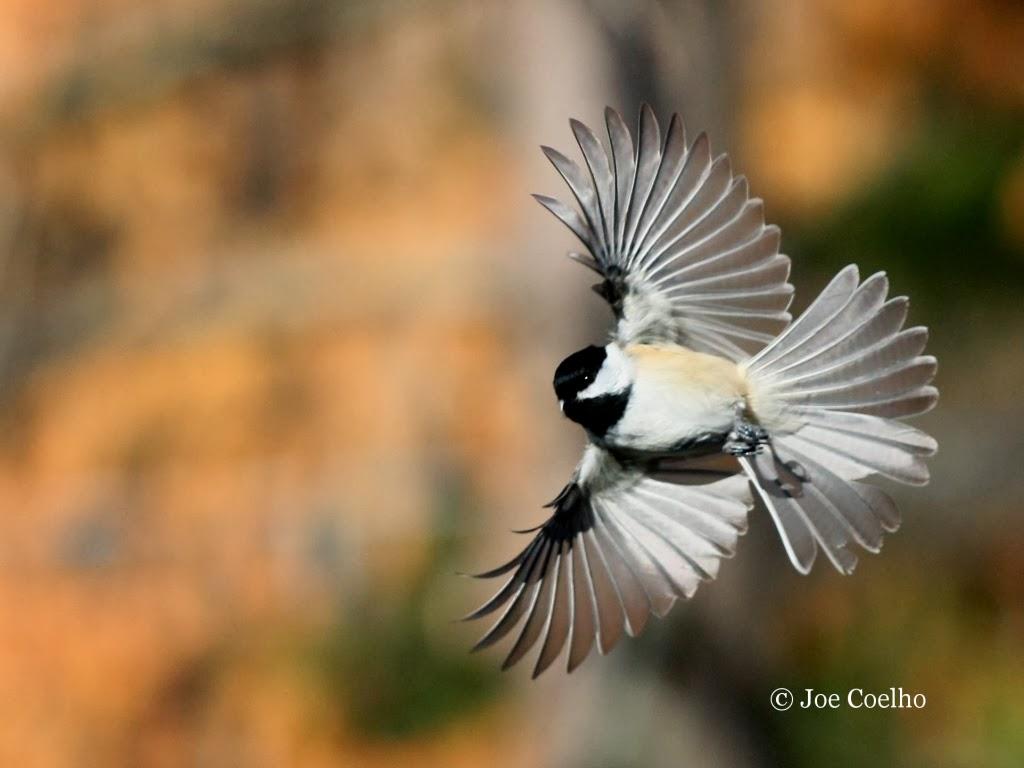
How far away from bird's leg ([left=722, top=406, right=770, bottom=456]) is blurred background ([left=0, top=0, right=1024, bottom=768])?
187 cm

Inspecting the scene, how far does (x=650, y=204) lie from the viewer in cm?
171

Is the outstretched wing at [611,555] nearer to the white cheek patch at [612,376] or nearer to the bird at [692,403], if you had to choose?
the bird at [692,403]

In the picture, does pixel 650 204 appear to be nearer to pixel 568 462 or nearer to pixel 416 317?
pixel 568 462

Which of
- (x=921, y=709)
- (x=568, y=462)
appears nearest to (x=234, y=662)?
(x=568, y=462)

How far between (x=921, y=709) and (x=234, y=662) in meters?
2.39

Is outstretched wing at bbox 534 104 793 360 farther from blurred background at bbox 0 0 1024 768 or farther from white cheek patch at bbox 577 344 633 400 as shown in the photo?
blurred background at bbox 0 0 1024 768

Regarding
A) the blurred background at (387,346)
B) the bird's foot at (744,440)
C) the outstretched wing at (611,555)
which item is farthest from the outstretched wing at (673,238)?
the blurred background at (387,346)

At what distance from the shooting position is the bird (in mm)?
1682

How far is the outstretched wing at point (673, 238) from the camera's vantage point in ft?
5.35

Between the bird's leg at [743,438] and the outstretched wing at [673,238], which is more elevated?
the outstretched wing at [673,238]

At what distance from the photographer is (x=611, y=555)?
77.5 inches
